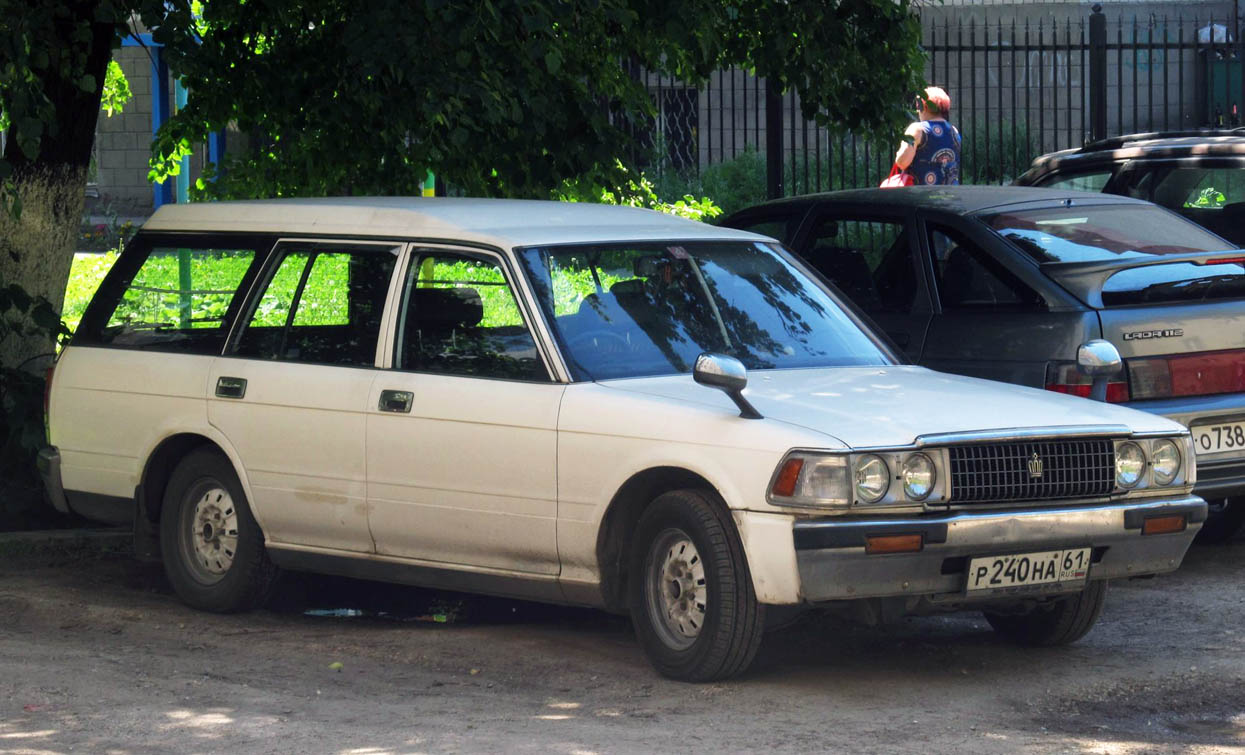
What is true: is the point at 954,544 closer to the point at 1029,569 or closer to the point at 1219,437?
the point at 1029,569

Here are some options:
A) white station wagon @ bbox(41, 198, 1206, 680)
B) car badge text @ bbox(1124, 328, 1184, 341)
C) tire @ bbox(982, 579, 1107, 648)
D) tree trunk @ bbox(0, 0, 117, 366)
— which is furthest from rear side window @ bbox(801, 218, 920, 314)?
tree trunk @ bbox(0, 0, 117, 366)

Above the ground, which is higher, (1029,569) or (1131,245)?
(1131,245)

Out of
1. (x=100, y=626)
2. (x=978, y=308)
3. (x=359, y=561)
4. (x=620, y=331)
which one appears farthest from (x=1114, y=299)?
(x=100, y=626)

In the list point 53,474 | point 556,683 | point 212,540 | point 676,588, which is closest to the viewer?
point 676,588

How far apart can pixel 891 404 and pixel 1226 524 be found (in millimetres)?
3749

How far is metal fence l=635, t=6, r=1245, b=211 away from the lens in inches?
664

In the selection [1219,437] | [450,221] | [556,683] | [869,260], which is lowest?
[556,683]

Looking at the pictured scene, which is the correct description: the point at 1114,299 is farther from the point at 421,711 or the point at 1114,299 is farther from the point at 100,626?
the point at 100,626

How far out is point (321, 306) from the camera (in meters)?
7.84

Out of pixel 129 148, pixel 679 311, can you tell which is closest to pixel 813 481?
pixel 679 311

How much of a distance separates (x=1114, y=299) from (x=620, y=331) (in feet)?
8.03

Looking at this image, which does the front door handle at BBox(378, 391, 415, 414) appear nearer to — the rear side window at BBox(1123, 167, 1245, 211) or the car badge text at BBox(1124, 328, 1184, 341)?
the car badge text at BBox(1124, 328, 1184, 341)

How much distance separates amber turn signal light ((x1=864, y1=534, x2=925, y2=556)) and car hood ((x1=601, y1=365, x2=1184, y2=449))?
283 mm

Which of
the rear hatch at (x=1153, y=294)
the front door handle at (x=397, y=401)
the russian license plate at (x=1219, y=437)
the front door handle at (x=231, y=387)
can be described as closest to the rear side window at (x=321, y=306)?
the front door handle at (x=231, y=387)
